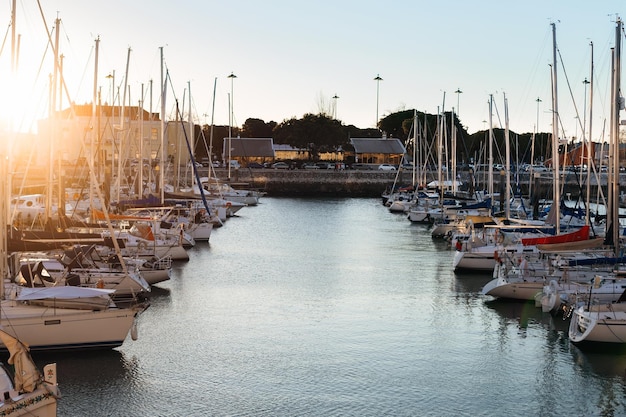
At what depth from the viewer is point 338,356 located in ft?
78.9

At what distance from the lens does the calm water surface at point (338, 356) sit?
20047 mm

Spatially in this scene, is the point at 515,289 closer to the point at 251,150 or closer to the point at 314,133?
the point at 314,133

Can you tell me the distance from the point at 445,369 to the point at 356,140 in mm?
115511

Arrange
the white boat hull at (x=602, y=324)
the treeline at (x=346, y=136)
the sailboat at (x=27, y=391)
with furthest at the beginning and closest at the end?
the treeline at (x=346, y=136)
the white boat hull at (x=602, y=324)
the sailboat at (x=27, y=391)

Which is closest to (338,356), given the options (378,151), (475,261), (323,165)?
(475,261)

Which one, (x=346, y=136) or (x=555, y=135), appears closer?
(x=555, y=135)

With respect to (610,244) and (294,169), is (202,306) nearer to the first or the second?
(610,244)

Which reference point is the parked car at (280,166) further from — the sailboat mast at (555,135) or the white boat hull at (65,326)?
the white boat hull at (65,326)

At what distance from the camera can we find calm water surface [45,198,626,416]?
789 inches

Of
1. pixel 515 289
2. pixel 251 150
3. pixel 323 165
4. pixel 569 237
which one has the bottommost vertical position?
pixel 515 289

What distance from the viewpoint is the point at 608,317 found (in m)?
23.0

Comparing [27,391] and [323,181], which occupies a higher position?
[323,181]

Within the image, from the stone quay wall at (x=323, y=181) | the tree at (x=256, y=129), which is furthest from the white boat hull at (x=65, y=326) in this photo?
the tree at (x=256, y=129)

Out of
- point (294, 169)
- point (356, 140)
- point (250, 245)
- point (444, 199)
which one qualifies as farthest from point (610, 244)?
point (356, 140)
